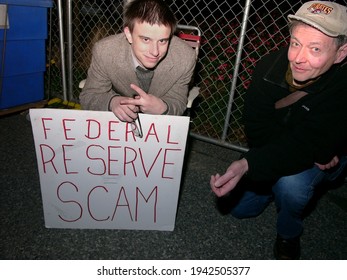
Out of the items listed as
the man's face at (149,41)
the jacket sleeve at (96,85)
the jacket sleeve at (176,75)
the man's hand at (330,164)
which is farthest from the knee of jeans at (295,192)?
the jacket sleeve at (96,85)

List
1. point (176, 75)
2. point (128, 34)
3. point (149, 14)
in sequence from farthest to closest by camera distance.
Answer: point (176, 75) < point (128, 34) < point (149, 14)

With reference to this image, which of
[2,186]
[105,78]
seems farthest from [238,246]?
[2,186]

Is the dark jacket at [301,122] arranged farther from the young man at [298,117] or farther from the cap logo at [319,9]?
the cap logo at [319,9]

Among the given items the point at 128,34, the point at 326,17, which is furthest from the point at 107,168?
the point at 326,17

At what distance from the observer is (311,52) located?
1.48 m

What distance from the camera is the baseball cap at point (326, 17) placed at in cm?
140

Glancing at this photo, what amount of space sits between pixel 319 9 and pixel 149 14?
84 centimetres

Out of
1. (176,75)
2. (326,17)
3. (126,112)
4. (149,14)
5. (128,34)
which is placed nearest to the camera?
(326,17)

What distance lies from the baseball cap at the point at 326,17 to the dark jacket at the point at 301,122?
25 centimetres

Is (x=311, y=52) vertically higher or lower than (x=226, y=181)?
higher

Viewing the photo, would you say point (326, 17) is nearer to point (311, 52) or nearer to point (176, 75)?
point (311, 52)
